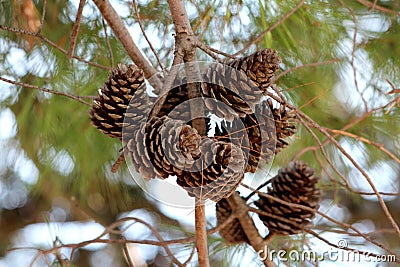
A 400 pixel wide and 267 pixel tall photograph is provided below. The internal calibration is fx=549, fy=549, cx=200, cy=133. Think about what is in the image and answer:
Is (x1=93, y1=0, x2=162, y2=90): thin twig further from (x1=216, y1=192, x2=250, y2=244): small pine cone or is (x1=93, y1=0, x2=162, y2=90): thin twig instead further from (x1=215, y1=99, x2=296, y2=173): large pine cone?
(x1=216, y1=192, x2=250, y2=244): small pine cone

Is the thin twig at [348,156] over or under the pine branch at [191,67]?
under

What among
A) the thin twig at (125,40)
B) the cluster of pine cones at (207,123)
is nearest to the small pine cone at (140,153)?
the cluster of pine cones at (207,123)

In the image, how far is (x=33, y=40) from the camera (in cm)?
89

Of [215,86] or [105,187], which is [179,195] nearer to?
[215,86]

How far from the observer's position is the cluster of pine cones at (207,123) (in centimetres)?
44

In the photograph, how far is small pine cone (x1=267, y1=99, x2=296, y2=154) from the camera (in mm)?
492

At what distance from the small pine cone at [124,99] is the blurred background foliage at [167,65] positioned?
0.30 m

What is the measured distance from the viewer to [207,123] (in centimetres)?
48

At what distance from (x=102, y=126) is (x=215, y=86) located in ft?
0.34

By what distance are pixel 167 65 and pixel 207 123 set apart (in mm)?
414

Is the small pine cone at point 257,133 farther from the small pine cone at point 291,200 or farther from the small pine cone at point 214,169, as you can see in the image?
the small pine cone at point 291,200

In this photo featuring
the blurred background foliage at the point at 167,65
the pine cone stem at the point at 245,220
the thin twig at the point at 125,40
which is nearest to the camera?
the thin twig at the point at 125,40

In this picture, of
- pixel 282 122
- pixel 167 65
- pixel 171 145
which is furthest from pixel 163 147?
pixel 167 65

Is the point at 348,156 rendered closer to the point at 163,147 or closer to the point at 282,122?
the point at 282,122
